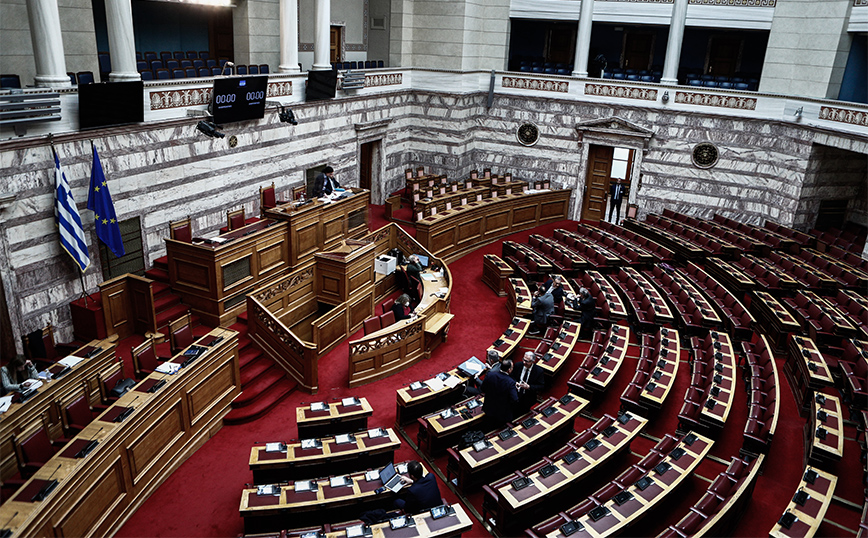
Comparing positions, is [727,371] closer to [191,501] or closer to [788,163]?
[191,501]

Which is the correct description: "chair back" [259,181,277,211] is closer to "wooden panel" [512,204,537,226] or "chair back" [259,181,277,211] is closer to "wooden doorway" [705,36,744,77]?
"wooden panel" [512,204,537,226]

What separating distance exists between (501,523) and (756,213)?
554 inches

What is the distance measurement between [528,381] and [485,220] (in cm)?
864

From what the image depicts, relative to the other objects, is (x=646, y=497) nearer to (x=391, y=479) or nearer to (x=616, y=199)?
(x=391, y=479)

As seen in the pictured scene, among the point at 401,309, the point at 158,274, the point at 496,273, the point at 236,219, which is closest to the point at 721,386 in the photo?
the point at 401,309

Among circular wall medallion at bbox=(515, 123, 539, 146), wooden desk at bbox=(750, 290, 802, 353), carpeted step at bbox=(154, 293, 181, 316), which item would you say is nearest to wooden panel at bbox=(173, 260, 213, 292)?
carpeted step at bbox=(154, 293, 181, 316)

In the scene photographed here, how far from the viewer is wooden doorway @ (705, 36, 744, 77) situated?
20.7m

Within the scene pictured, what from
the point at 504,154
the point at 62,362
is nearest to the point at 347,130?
the point at 504,154

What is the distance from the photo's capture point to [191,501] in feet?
24.4

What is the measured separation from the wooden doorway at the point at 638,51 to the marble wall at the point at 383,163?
4.69 metres

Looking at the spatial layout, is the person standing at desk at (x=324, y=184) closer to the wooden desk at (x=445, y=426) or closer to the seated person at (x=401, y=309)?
the seated person at (x=401, y=309)

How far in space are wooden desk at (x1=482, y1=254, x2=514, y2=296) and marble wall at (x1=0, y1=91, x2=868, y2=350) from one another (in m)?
4.95

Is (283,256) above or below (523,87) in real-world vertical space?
below

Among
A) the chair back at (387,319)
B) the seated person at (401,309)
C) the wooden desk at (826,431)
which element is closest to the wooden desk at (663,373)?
the wooden desk at (826,431)
